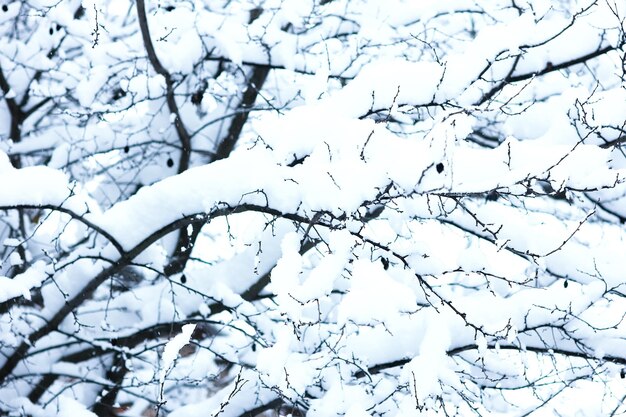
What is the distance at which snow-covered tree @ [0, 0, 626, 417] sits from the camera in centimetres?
278

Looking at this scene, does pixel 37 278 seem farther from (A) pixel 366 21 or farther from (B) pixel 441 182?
(A) pixel 366 21

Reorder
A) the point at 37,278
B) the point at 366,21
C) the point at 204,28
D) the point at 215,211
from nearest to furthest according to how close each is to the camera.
A: 1. the point at 215,211
2. the point at 37,278
3. the point at 204,28
4. the point at 366,21

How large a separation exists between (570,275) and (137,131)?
315cm

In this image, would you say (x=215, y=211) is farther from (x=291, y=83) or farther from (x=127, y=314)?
(x=291, y=83)

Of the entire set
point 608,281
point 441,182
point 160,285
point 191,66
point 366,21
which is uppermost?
point 366,21

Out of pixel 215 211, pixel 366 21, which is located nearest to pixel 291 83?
pixel 366 21

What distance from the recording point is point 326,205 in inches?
107

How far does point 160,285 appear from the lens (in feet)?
15.4

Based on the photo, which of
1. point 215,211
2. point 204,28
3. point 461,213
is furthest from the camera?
point 204,28

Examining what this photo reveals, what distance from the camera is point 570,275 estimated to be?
3.93 m

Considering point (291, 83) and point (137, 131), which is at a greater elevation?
point (291, 83)

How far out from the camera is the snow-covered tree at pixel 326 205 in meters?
2.78

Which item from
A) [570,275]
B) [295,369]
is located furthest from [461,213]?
[295,369]

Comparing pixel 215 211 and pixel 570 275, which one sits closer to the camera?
pixel 215 211
